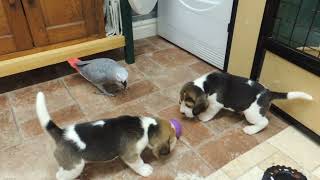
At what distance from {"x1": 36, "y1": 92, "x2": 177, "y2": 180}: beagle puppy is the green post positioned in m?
0.98

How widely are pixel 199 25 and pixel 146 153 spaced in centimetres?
115

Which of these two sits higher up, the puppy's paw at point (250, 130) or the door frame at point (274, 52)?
the door frame at point (274, 52)

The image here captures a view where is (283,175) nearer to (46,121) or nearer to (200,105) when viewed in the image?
(200,105)

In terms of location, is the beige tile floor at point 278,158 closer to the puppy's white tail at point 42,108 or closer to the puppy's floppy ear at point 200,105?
the puppy's floppy ear at point 200,105

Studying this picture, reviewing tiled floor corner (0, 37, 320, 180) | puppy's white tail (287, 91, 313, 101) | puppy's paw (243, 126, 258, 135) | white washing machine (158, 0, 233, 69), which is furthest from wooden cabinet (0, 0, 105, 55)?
puppy's white tail (287, 91, 313, 101)

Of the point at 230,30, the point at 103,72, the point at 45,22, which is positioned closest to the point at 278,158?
the point at 230,30

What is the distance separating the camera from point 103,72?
1.67 m

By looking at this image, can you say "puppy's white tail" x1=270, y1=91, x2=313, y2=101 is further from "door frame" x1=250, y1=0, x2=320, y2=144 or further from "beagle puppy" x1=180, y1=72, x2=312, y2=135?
"door frame" x1=250, y1=0, x2=320, y2=144

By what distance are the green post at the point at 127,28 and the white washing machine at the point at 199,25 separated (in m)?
0.48

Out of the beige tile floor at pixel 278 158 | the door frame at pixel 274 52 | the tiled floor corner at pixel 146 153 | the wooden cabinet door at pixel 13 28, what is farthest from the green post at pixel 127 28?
the beige tile floor at pixel 278 158

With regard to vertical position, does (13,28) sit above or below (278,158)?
above

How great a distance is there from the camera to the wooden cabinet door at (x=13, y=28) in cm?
159

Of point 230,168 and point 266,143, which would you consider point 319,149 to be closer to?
point 266,143

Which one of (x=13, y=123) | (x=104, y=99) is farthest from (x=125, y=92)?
(x=13, y=123)
